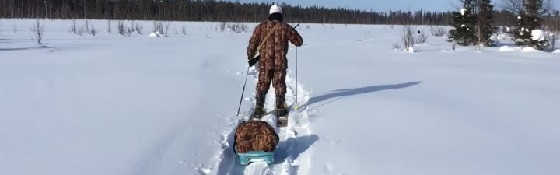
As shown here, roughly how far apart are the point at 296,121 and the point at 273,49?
958 millimetres

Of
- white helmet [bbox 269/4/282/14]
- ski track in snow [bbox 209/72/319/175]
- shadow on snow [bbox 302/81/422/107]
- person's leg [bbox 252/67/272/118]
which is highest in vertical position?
white helmet [bbox 269/4/282/14]

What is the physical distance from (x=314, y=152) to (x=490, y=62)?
39.0ft

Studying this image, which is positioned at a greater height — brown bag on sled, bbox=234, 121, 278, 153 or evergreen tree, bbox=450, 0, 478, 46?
evergreen tree, bbox=450, 0, 478, 46

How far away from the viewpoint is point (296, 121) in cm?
698

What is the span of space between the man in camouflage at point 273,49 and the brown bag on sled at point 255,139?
6.02 feet

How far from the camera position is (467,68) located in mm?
13938

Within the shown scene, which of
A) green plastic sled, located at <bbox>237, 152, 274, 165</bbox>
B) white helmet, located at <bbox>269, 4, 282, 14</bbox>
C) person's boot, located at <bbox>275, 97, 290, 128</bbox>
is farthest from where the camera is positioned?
white helmet, located at <bbox>269, 4, 282, 14</bbox>

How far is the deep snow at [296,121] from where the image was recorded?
15.5 ft

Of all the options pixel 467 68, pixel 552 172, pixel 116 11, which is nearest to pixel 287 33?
pixel 552 172

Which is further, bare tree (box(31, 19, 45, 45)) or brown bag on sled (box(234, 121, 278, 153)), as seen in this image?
bare tree (box(31, 19, 45, 45))

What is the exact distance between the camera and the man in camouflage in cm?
720

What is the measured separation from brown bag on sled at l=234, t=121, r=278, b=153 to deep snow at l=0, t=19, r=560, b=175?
0.63 ft

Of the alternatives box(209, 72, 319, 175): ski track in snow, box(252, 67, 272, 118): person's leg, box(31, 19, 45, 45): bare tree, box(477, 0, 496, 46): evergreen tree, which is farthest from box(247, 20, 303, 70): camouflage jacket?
box(477, 0, 496, 46): evergreen tree

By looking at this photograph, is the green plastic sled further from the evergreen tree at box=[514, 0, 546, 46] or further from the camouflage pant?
the evergreen tree at box=[514, 0, 546, 46]
